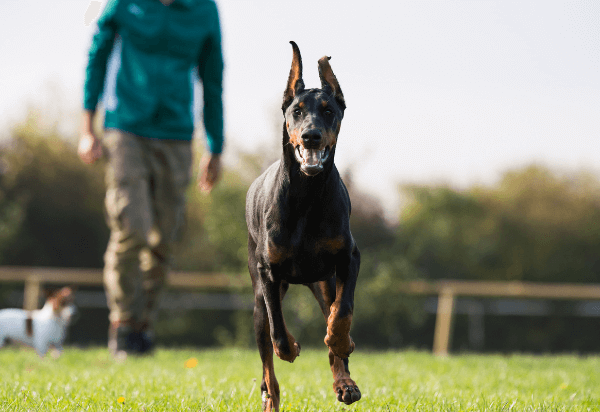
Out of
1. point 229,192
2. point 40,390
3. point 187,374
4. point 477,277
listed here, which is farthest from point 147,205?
point 477,277

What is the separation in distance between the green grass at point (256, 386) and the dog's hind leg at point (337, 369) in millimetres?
351

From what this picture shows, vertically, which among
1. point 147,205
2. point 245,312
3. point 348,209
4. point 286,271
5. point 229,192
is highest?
point 348,209

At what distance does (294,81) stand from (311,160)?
0.41 m

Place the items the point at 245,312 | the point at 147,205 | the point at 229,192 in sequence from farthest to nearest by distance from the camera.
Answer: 1. the point at 245,312
2. the point at 229,192
3. the point at 147,205

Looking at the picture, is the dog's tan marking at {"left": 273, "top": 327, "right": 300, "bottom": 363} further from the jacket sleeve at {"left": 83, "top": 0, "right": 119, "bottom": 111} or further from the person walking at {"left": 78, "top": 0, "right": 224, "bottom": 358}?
the jacket sleeve at {"left": 83, "top": 0, "right": 119, "bottom": 111}

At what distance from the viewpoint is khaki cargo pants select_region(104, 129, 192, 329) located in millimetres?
4785

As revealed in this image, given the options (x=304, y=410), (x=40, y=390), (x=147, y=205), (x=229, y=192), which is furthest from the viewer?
(x=229, y=192)

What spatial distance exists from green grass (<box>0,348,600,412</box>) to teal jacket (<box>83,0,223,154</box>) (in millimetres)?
1896

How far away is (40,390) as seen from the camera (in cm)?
318

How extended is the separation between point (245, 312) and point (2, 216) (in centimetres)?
443

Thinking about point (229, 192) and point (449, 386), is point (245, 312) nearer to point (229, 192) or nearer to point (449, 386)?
point (229, 192)

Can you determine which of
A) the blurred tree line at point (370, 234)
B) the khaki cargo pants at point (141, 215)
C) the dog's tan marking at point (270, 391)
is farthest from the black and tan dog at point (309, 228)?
the blurred tree line at point (370, 234)

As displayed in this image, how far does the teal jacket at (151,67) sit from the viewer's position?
190 inches

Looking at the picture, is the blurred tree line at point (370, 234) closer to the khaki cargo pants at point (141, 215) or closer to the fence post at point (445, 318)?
the fence post at point (445, 318)
